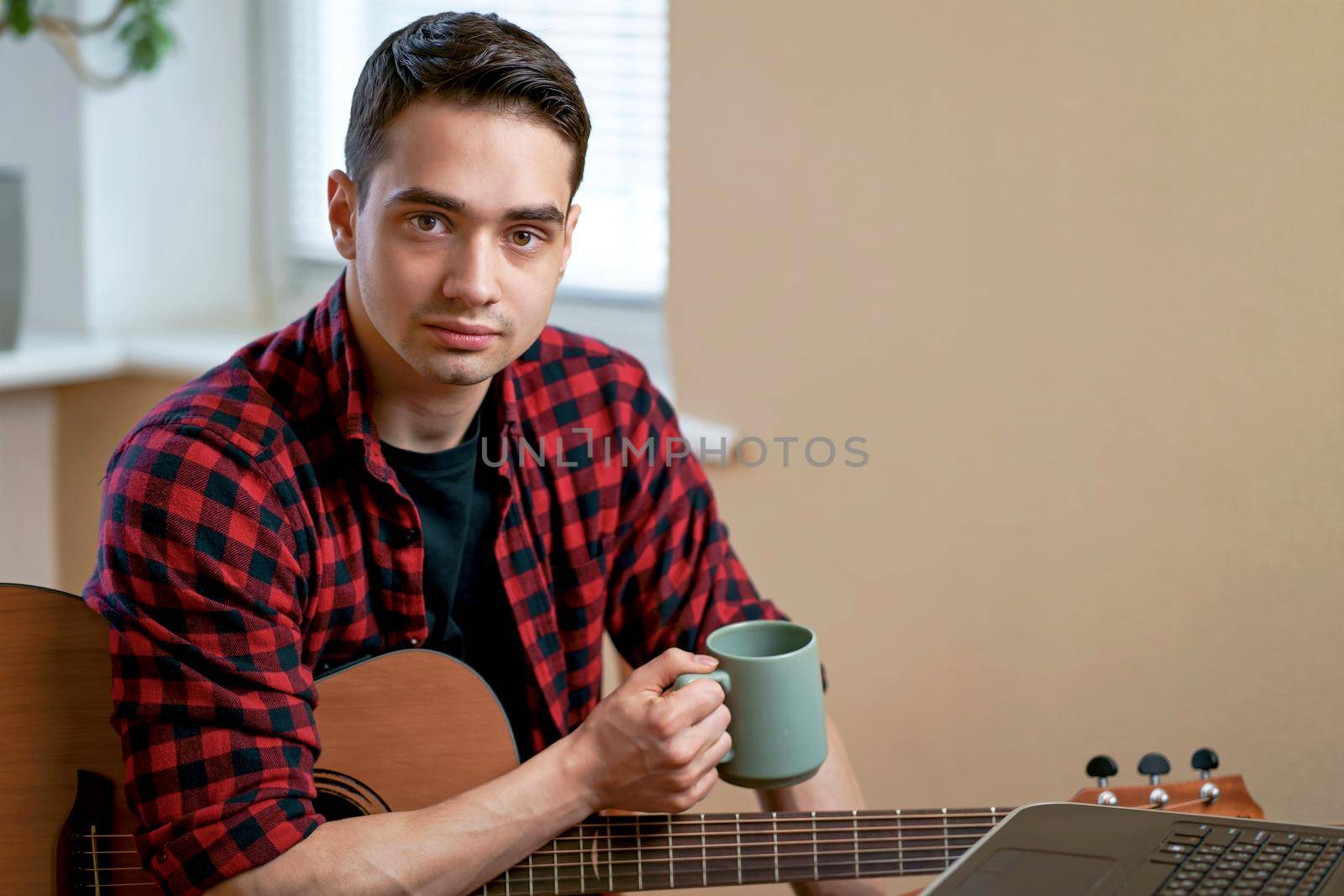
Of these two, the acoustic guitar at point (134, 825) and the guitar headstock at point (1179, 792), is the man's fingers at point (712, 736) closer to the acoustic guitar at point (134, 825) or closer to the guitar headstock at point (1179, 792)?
the acoustic guitar at point (134, 825)

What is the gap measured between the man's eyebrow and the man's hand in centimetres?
37

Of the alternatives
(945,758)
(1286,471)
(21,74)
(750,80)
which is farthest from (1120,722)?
(21,74)

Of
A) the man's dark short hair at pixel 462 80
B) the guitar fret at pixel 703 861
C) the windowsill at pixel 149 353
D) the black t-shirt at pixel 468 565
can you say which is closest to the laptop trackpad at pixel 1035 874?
the guitar fret at pixel 703 861

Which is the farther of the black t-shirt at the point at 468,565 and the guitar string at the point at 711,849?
the black t-shirt at the point at 468,565

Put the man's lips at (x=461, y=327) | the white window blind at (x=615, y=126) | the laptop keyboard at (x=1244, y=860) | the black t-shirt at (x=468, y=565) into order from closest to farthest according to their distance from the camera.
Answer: the laptop keyboard at (x=1244, y=860)
the man's lips at (x=461, y=327)
the black t-shirt at (x=468, y=565)
the white window blind at (x=615, y=126)

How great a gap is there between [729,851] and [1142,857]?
0.38 metres

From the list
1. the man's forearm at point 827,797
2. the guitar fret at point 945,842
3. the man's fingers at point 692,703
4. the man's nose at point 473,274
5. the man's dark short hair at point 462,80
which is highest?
the man's dark short hair at point 462,80

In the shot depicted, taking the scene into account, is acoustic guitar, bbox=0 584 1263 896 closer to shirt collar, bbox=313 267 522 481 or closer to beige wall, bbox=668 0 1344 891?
shirt collar, bbox=313 267 522 481

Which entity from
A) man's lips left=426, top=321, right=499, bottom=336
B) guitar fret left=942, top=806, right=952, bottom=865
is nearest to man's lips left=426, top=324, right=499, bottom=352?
man's lips left=426, top=321, right=499, bottom=336

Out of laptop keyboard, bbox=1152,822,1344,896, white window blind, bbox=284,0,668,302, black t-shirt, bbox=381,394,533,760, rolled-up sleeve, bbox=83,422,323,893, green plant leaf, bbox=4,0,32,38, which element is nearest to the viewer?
laptop keyboard, bbox=1152,822,1344,896

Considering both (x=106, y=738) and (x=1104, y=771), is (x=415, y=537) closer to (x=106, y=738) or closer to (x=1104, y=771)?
(x=106, y=738)

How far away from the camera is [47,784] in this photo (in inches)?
41.8

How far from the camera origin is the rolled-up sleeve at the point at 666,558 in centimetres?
130

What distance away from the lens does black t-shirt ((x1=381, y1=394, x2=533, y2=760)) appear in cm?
121
